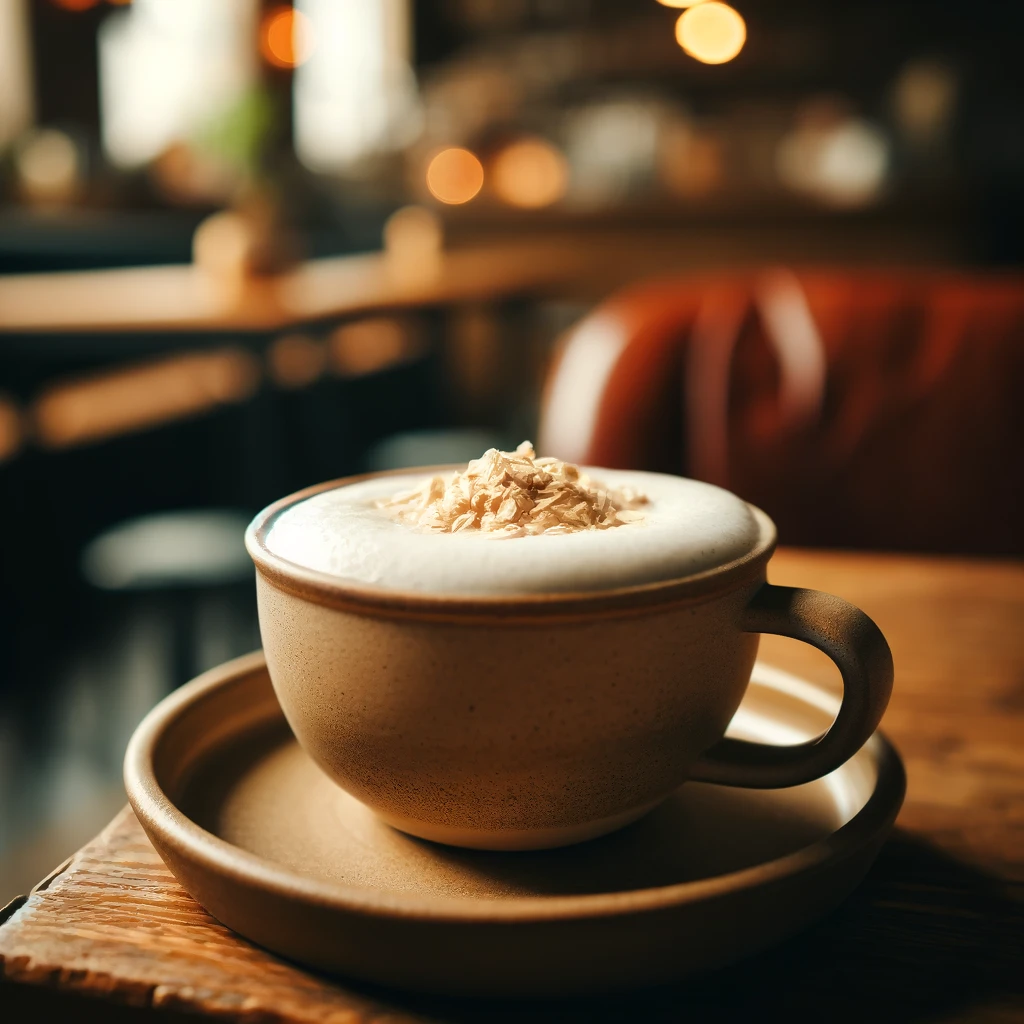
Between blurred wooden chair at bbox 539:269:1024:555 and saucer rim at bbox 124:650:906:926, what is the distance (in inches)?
36.9

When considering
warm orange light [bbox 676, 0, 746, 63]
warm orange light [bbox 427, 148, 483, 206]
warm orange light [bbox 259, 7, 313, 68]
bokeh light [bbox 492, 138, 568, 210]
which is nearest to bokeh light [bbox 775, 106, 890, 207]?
bokeh light [bbox 492, 138, 568, 210]

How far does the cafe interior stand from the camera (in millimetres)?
1342

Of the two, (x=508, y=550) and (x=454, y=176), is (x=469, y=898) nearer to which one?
(x=508, y=550)

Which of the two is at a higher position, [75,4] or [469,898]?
[75,4]

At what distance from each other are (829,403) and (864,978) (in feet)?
3.69

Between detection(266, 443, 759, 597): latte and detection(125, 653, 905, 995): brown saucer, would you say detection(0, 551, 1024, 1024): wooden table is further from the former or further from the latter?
detection(266, 443, 759, 597): latte

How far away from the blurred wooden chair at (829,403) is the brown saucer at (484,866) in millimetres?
856

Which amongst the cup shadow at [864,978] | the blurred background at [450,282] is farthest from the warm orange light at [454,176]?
the cup shadow at [864,978]

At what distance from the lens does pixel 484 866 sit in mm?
412

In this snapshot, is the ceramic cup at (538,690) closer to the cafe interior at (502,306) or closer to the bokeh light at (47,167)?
the cafe interior at (502,306)

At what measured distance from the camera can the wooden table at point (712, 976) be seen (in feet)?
1.14

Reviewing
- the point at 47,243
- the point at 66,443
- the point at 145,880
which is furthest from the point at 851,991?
the point at 47,243

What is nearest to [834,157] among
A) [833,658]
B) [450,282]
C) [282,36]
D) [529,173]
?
[529,173]

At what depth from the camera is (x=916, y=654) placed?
0.70 meters
